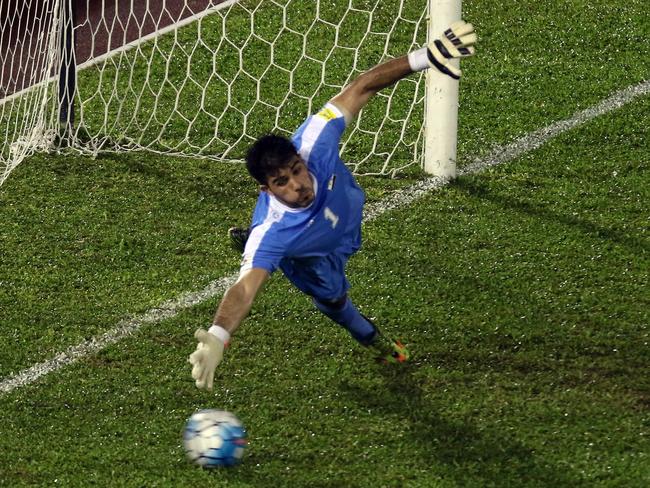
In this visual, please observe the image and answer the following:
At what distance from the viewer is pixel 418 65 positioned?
5.58 m

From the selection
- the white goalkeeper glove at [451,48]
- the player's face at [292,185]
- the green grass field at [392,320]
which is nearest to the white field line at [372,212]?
the green grass field at [392,320]

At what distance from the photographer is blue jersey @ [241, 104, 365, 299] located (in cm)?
508

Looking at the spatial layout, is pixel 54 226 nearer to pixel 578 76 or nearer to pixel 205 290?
pixel 205 290

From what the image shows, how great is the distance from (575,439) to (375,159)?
3.19 metres

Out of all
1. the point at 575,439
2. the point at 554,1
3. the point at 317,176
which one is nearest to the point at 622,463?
the point at 575,439

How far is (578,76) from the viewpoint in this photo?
28.9ft

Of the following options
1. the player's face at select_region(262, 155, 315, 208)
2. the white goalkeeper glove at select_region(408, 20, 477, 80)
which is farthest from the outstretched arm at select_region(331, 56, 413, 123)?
the player's face at select_region(262, 155, 315, 208)

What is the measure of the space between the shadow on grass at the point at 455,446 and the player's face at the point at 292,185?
1115 mm

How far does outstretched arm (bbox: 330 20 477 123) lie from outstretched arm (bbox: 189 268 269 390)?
3.60 ft

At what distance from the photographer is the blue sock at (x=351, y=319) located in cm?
572

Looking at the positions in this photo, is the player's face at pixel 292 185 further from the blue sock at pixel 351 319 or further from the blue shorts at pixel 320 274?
the blue sock at pixel 351 319

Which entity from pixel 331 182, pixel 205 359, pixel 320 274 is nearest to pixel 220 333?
pixel 205 359

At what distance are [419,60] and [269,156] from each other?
96 cm

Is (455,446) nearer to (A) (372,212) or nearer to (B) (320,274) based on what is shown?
(B) (320,274)
